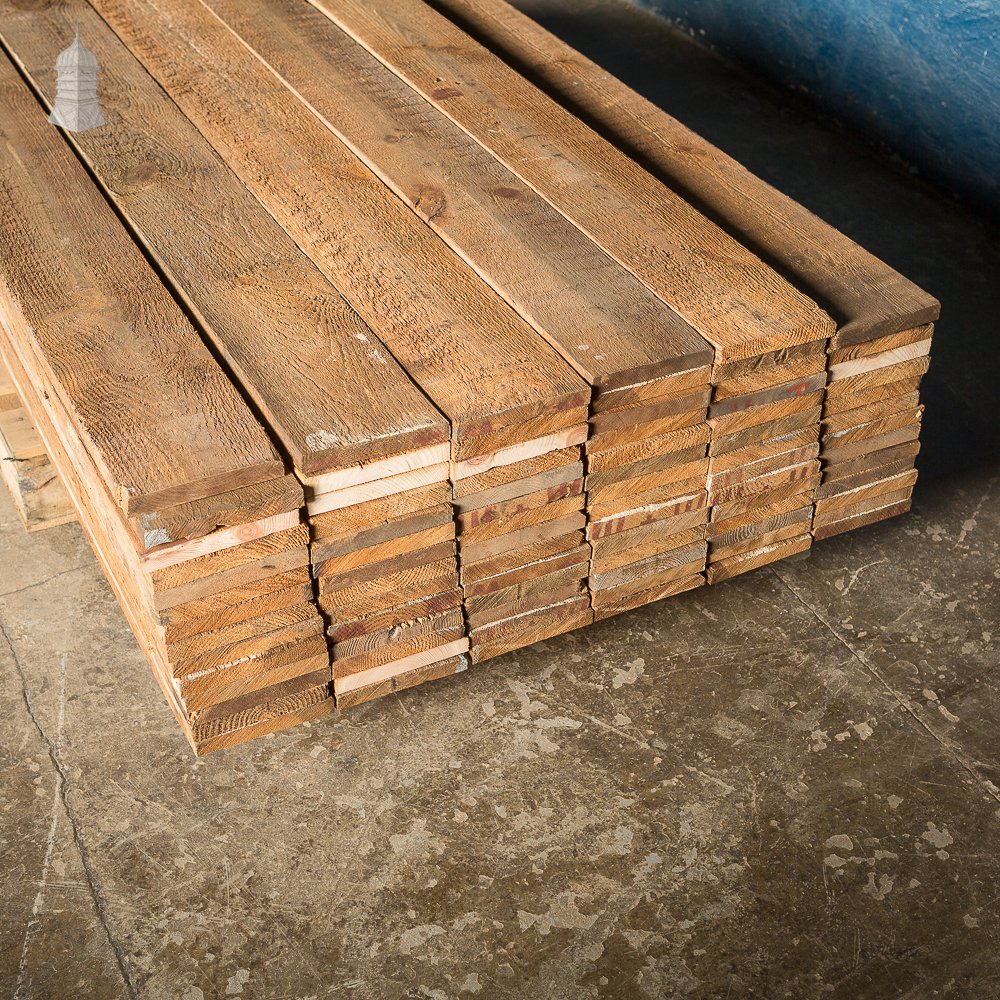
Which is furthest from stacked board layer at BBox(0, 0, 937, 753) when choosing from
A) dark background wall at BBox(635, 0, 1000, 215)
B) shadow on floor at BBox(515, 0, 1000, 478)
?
dark background wall at BBox(635, 0, 1000, 215)

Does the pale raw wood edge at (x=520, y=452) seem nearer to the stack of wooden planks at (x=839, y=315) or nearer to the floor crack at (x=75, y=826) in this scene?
the stack of wooden planks at (x=839, y=315)

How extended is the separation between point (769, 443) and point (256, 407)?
1.25 meters

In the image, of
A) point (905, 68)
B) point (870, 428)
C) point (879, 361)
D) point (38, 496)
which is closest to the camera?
point (879, 361)

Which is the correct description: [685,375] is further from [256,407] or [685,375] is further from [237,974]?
[237,974]

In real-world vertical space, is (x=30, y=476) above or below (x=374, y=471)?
below

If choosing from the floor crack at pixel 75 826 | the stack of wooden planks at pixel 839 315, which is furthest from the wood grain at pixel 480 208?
the floor crack at pixel 75 826

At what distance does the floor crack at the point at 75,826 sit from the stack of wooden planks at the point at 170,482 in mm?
310

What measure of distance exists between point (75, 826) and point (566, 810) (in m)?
1.10

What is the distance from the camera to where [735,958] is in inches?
104

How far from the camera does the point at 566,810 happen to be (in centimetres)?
295

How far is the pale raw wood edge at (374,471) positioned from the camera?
271 centimetres

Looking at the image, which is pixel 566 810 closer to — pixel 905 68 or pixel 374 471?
pixel 374 471

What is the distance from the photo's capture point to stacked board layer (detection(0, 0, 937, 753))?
2.76 metres

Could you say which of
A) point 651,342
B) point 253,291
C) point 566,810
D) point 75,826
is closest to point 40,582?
point 75,826
